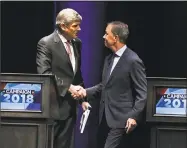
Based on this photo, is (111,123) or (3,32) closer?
(111,123)

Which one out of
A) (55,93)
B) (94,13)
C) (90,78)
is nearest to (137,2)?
(94,13)

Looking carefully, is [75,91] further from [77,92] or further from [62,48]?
[62,48]

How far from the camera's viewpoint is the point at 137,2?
736 cm

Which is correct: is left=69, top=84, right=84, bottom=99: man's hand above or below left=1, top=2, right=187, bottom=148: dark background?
below

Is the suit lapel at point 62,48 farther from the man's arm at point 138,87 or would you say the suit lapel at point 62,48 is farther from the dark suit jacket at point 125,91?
the man's arm at point 138,87

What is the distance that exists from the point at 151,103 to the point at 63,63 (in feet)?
2.75

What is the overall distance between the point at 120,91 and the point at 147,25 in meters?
1.75

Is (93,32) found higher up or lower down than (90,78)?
higher up

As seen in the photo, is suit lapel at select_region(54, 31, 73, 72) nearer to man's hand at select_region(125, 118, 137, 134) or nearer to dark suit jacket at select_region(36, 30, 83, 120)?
dark suit jacket at select_region(36, 30, 83, 120)

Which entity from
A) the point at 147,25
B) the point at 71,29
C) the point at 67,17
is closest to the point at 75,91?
the point at 71,29

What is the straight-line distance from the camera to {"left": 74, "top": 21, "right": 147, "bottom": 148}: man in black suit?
570 cm

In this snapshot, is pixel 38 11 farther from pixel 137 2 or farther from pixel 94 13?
pixel 137 2

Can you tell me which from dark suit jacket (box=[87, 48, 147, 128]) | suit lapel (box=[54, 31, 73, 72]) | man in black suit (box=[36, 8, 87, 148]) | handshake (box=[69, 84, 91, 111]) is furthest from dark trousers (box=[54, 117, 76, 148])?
Result: suit lapel (box=[54, 31, 73, 72])

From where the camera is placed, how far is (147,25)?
289 inches
